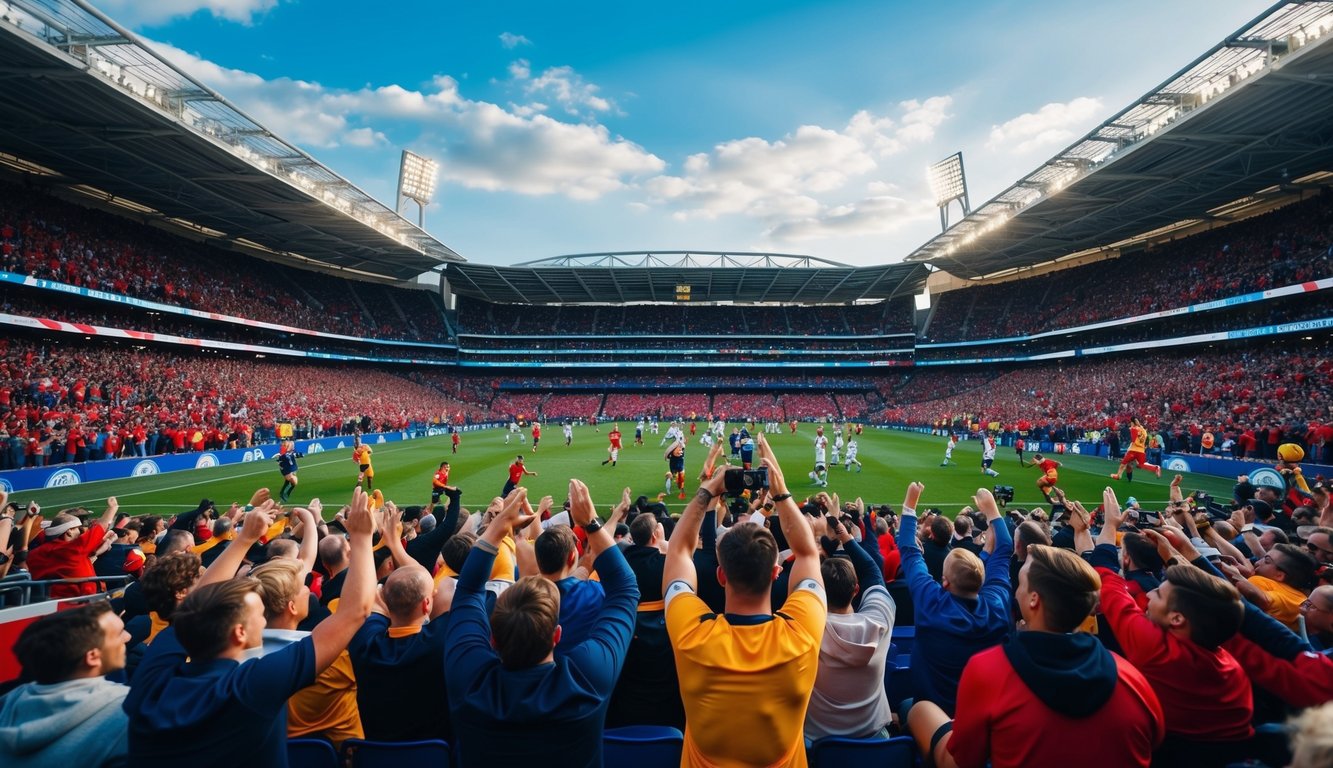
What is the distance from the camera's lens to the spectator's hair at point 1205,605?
2.70 metres

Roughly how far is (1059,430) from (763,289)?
38.4 m

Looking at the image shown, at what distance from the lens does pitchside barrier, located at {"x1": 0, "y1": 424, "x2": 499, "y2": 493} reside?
63.2ft

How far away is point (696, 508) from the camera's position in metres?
2.92

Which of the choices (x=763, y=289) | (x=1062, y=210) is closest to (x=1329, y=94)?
(x=1062, y=210)

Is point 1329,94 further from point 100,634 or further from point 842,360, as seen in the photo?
point 842,360

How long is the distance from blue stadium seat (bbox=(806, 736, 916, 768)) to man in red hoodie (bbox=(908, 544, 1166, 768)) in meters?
0.55

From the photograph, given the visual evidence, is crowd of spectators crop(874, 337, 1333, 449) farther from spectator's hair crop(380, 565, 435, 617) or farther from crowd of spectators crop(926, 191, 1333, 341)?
spectator's hair crop(380, 565, 435, 617)

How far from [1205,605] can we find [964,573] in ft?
4.10

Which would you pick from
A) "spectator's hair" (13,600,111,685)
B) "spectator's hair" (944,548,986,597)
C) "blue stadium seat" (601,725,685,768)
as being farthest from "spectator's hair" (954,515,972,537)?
"spectator's hair" (13,600,111,685)

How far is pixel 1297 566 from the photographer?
4.61m

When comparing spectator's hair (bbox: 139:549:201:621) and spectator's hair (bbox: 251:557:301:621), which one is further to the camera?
spectator's hair (bbox: 139:549:201:621)

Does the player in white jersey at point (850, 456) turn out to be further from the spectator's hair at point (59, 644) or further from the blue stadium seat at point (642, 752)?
the spectator's hair at point (59, 644)

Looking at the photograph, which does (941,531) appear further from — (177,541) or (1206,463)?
(1206,463)

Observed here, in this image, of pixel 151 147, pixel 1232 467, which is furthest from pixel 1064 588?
pixel 151 147
